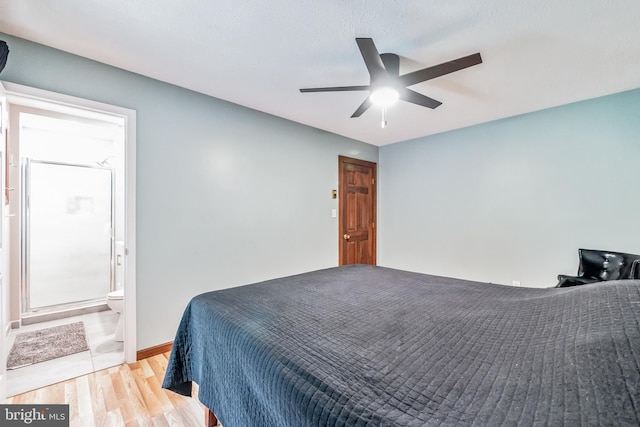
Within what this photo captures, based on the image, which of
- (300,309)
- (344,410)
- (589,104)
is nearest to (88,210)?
(300,309)

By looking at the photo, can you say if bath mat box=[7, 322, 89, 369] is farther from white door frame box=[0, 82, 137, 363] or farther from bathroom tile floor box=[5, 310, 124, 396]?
white door frame box=[0, 82, 137, 363]

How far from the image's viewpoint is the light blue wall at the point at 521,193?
2641 mm

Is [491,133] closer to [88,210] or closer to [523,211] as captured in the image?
[523,211]

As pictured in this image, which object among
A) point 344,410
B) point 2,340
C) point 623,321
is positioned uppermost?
point 623,321

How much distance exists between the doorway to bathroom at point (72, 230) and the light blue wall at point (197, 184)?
0.50ft

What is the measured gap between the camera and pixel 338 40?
1805 millimetres

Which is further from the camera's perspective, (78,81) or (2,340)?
(78,81)

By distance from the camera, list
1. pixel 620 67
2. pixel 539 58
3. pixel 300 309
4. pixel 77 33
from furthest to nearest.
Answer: pixel 620 67 < pixel 539 58 < pixel 77 33 < pixel 300 309

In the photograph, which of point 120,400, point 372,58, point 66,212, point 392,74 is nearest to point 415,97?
point 392,74

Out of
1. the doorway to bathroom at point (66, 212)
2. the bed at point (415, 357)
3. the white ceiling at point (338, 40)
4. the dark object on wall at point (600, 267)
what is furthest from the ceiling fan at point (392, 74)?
the doorway to bathroom at point (66, 212)

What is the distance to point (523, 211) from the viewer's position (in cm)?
319

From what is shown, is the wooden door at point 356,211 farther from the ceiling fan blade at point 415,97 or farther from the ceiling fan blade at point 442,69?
→ the ceiling fan blade at point 442,69

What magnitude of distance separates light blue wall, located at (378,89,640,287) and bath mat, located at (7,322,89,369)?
409 centimetres

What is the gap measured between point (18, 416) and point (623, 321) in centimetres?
289
